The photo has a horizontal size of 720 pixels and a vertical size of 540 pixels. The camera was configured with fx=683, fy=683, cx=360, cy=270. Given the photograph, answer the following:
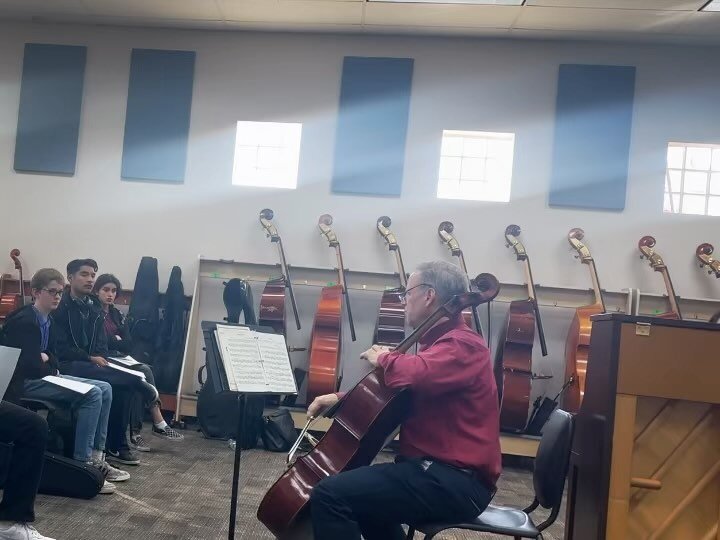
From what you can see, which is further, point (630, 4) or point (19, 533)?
point (630, 4)

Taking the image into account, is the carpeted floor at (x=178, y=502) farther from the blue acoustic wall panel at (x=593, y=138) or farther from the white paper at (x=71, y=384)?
the blue acoustic wall panel at (x=593, y=138)

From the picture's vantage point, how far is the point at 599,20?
207 inches

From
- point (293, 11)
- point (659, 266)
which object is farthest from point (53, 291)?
point (659, 266)

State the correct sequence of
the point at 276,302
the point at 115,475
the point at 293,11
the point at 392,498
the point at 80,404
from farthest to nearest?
the point at 293,11, the point at 276,302, the point at 115,475, the point at 80,404, the point at 392,498

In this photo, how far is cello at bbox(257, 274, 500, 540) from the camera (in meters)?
2.08

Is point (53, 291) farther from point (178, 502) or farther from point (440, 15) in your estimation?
point (440, 15)

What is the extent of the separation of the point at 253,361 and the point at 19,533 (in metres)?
1.09

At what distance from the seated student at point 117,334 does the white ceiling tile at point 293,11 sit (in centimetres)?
249

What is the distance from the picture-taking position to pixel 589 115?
5.57 metres

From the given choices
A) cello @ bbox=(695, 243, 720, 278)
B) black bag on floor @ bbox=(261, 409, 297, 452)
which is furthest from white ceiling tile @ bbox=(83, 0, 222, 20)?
cello @ bbox=(695, 243, 720, 278)

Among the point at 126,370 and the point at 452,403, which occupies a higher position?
the point at 452,403

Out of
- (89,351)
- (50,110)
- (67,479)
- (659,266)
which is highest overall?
(50,110)

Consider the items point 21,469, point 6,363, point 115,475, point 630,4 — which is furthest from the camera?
point 630,4

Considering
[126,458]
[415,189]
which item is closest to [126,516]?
[126,458]
